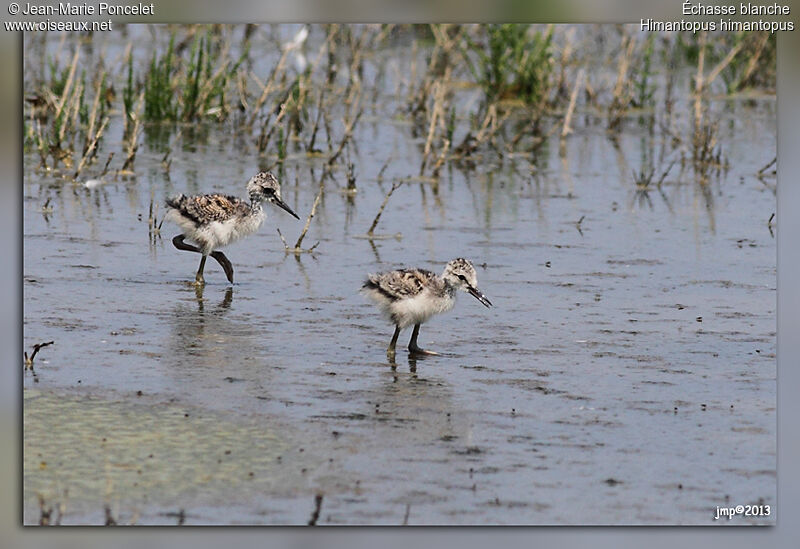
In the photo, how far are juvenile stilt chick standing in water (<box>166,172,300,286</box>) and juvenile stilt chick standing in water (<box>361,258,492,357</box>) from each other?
1897 millimetres

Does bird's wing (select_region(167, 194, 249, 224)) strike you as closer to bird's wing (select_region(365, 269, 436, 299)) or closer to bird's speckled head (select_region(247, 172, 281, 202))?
bird's speckled head (select_region(247, 172, 281, 202))

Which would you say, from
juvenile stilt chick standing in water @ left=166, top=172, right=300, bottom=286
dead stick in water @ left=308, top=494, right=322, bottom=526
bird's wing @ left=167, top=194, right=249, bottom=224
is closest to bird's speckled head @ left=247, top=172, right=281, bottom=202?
juvenile stilt chick standing in water @ left=166, top=172, right=300, bottom=286

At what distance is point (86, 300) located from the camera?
33.5 ft

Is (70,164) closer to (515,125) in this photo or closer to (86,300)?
(86,300)

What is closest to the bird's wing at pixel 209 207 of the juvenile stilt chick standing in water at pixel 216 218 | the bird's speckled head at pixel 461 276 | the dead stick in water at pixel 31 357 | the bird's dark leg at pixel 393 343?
the juvenile stilt chick standing in water at pixel 216 218

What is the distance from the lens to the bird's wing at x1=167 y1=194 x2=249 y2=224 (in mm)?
10836

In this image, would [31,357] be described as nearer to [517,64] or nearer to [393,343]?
[393,343]

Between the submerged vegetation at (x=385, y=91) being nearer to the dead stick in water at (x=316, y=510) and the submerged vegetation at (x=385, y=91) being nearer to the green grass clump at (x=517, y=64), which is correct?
the green grass clump at (x=517, y=64)

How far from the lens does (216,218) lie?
10.8 meters

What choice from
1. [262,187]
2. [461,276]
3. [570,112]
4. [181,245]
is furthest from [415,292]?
[570,112]

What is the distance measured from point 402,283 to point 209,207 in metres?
2.31

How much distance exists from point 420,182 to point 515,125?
2988mm

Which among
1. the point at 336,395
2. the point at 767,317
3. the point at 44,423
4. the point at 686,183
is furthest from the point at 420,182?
the point at 44,423

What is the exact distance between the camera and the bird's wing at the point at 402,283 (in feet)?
30.0
